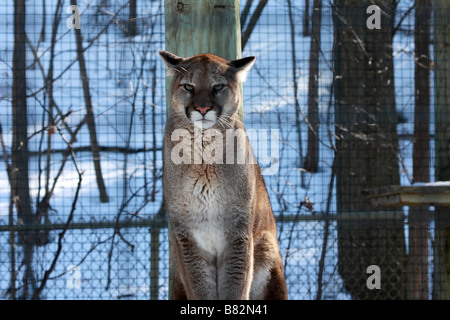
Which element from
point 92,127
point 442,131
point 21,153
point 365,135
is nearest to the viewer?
point 442,131

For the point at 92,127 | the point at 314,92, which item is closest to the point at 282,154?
the point at 314,92

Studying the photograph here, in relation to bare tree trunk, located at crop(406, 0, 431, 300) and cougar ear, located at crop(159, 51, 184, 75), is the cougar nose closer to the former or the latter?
cougar ear, located at crop(159, 51, 184, 75)

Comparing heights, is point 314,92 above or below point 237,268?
above

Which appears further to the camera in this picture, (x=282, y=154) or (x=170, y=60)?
(x=282, y=154)

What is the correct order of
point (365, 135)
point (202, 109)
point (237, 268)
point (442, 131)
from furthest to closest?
point (365, 135) → point (442, 131) → point (237, 268) → point (202, 109)

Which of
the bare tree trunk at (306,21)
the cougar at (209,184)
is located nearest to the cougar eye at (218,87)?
the cougar at (209,184)

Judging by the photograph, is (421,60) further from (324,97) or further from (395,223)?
(395,223)

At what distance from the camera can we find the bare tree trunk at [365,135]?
588 centimetres

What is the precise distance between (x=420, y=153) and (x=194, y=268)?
387 centimetres

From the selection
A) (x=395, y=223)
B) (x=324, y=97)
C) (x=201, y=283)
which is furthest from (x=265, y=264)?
(x=324, y=97)

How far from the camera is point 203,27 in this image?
3225 mm

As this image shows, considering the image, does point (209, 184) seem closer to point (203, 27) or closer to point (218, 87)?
point (218, 87)

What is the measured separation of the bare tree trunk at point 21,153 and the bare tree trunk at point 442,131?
11.4 feet

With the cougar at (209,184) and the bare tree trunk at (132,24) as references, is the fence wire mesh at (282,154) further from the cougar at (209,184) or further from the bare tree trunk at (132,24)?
the cougar at (209,184)
